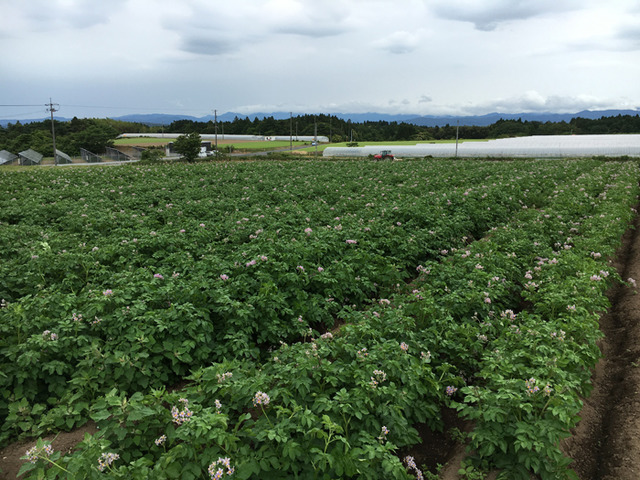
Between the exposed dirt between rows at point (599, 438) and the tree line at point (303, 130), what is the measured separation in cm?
6730

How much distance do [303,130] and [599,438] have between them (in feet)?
404

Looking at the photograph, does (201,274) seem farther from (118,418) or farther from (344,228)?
(344,228)

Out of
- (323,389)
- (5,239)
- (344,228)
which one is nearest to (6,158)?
(5,239)

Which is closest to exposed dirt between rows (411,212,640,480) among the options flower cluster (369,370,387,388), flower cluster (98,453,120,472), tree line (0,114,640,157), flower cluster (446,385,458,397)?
flower cluster (446,385,458,397)

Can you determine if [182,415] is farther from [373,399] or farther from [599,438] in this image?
[599,438]

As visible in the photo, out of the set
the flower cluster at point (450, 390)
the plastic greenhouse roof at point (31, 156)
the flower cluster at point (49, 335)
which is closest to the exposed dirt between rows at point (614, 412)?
the flower cluster at point (450, 390)

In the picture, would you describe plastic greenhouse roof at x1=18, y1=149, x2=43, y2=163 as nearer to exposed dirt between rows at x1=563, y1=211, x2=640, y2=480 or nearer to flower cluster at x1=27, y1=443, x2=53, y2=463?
flower cluster at x1=27, y1=443, x2=53, y2=463

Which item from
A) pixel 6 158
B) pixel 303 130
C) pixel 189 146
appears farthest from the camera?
pixel 303 130

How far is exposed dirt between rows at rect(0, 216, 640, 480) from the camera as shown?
3787 mm

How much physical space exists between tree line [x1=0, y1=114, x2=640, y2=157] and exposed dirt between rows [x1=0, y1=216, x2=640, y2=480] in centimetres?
6730

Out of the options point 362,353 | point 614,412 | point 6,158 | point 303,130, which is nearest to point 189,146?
point 6,158

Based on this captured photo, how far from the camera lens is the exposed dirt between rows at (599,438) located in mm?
3787

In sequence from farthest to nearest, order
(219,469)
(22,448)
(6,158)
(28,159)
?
(6,158) → (28,159) → (22,448) → (219,469)

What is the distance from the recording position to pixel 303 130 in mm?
121375
